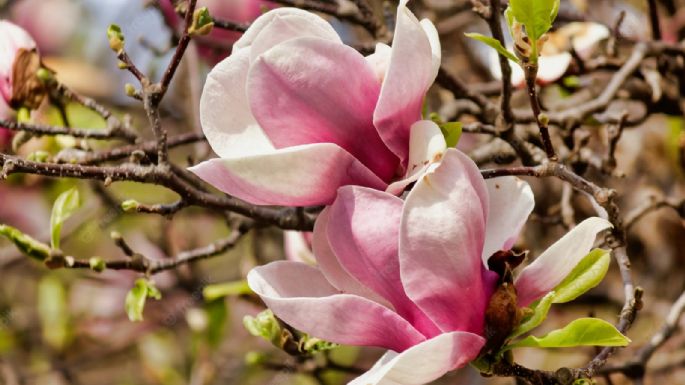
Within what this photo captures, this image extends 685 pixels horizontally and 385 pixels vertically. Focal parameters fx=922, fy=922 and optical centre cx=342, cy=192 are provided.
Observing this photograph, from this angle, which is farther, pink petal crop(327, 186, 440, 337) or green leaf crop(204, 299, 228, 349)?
green leaf crop(204, 299, 228, 349)

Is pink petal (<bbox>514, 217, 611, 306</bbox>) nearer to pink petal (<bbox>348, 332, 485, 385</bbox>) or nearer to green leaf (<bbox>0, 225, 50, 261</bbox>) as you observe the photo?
pink petal (<bbox>348, 332, 485, 385</bbox>)

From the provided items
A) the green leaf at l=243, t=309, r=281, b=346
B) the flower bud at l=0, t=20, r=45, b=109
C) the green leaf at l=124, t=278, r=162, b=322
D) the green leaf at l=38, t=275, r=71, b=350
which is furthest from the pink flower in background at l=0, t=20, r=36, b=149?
the green leaf at l=38, t=275, r=71, b=350

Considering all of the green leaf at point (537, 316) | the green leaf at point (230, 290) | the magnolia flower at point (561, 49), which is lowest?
the green leaf at point (230, 290)

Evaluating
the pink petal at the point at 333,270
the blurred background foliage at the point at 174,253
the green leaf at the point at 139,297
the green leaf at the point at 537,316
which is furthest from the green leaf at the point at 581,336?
the blurred background foliage at the point at 174,253

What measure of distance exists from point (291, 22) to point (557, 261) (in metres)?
0.25

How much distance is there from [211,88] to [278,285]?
5.8 inches

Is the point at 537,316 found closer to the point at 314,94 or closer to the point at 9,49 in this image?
the point at 314,94

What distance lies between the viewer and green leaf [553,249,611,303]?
2.15 ft

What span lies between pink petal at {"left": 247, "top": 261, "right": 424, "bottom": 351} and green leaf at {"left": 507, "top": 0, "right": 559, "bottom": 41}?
0.23 meters

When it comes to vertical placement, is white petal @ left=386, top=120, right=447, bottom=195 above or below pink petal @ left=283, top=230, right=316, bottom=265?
above

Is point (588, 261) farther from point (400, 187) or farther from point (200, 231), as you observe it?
point (200, 231)

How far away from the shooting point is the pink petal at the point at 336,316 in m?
0.61

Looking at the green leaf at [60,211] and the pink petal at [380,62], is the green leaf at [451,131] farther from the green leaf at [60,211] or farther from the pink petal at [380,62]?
the green leaf at [60,211]

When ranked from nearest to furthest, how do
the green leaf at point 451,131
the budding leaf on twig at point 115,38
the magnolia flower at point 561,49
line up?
the green leaf at point 451,131 < the budding leaf on twig at point 115,38 < the magnolia flower at point 561,49
